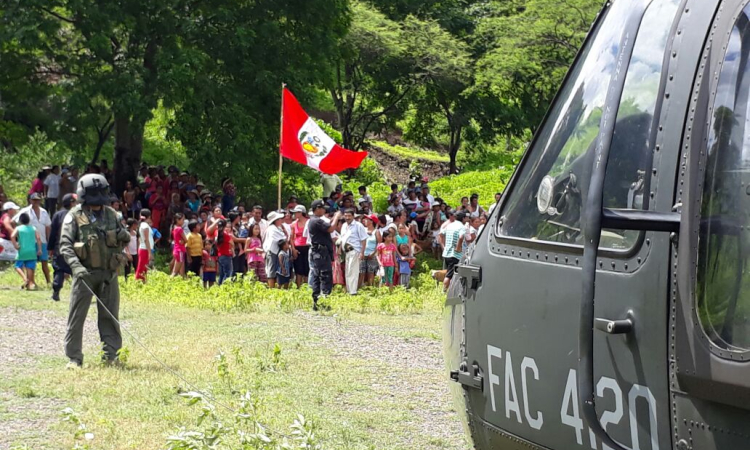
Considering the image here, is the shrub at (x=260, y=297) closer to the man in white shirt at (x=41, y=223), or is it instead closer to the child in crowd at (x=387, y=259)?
the child in crowd at (x=387, y=259)

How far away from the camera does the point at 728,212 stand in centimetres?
311

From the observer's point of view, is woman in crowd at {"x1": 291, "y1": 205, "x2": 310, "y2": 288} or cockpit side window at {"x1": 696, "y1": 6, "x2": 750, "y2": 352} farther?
woman in crowd at {"x1": 291, "y1": 205, "x2": 310, "y2": 288}

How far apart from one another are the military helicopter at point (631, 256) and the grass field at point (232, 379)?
7.89 ft

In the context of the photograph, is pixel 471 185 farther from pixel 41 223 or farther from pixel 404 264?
pixel 41 223

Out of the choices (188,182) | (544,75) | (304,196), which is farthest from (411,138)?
(188,182)

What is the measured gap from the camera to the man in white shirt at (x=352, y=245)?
17859mm

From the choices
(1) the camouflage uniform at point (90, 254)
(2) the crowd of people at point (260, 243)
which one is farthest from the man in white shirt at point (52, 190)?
(1) the camouflage uniform at point (90, 254)

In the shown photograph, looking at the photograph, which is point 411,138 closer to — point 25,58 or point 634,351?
point 25,58

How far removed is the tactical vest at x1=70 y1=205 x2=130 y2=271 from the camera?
9.75 m

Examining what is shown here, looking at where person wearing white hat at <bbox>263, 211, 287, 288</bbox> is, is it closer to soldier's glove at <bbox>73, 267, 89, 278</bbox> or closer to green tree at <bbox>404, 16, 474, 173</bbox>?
soldier's glove at <bbox>73, 267, 89, 278</bbox>

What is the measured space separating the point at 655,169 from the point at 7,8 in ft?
71.3

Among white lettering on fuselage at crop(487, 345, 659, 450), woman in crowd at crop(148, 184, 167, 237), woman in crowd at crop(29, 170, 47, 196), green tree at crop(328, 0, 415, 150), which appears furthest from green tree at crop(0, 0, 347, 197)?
white lettering on fuselage at crop(487, 345, 659, 450)

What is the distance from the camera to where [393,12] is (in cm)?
3744

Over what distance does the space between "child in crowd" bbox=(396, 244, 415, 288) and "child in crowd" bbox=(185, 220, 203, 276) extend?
355cm
